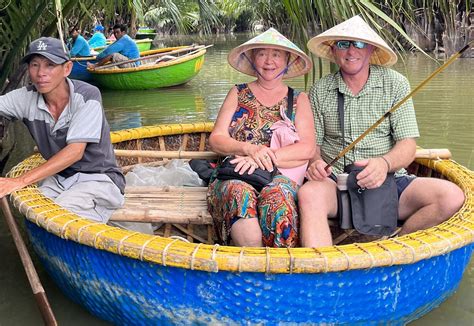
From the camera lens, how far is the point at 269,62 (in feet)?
8.97

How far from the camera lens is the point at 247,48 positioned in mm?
2822

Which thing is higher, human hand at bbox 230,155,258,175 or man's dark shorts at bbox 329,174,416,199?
human hand at bbox 230,155,258,175

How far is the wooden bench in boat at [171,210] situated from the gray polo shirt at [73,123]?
0.21 meters

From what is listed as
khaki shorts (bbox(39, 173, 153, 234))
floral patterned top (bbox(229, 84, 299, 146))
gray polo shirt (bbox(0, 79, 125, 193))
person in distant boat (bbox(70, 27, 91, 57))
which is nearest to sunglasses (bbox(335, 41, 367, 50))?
floral patterned top (bbox(229, 84, 299, 146))

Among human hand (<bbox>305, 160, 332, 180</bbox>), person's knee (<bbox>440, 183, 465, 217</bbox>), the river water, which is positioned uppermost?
human hand (<bbox>305, 160, 332, 180</bbox>)

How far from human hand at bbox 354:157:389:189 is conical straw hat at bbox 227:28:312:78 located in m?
0.71

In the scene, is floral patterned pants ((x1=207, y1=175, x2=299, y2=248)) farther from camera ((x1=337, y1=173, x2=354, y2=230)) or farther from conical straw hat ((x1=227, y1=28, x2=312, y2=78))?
conical straw hat ((x1=227, y1=28, x2=312, y2=78))

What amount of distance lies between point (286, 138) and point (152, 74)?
731 cm

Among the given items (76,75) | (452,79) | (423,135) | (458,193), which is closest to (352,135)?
(458,193)

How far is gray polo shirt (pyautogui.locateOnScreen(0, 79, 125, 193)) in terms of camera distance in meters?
2.57

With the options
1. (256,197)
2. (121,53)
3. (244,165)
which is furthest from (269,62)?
(121,53)

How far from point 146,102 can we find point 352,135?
6.61 metres

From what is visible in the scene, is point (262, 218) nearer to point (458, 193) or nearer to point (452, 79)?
point (458, 193)

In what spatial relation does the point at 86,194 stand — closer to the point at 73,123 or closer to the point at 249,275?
→ the point at 73,123
